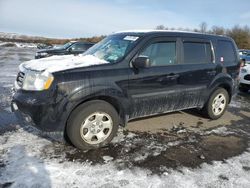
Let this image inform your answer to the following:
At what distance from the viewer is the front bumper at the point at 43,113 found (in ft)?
12.6

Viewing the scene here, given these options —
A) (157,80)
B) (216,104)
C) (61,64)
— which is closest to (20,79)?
(61,64)

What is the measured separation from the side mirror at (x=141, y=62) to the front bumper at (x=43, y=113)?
55.4 inches

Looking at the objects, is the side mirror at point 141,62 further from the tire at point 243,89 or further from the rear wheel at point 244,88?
the tire at point 243,89

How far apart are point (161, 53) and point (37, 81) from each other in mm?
2233

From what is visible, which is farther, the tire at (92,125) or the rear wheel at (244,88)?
the rear wheel at (244,88)

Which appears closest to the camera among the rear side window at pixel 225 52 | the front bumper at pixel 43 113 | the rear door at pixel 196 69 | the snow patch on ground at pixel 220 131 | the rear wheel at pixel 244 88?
the front bumper at pixel 43 113

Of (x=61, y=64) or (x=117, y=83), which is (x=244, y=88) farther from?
(x=61, y=64)

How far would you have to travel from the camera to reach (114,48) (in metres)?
4.95

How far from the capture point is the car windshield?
464cm

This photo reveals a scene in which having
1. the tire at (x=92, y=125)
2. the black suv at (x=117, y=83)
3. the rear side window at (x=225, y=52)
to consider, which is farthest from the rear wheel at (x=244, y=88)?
the tire at (x=92, y=125)

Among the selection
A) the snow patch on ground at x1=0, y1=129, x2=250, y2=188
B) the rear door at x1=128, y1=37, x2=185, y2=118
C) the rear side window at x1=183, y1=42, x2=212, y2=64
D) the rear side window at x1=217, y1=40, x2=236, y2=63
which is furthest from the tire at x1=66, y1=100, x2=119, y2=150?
the rear side window at x1=217, y1=40, x2=236, y2=63

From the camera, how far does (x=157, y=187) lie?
11.0 feet

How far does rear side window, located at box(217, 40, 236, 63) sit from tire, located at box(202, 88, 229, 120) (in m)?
0.69

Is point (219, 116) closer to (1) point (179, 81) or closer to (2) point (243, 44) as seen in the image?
(1) point (179, 81)
